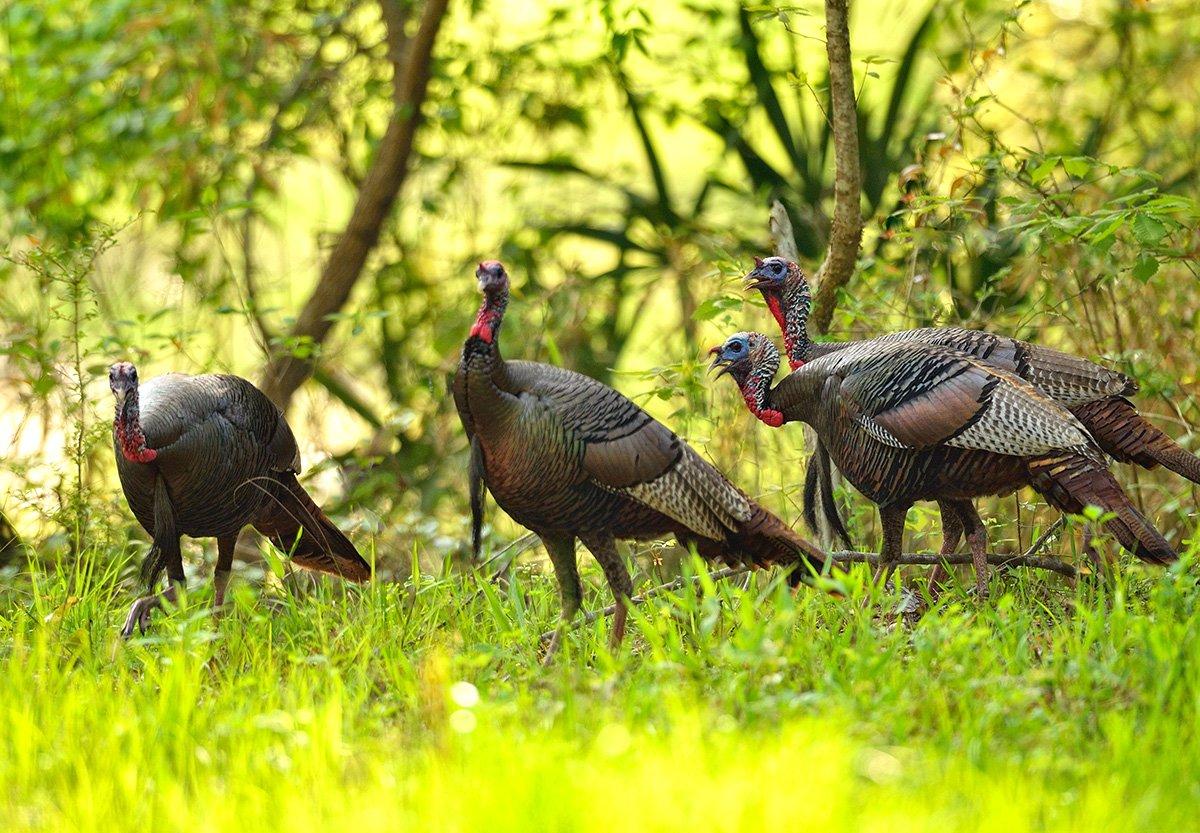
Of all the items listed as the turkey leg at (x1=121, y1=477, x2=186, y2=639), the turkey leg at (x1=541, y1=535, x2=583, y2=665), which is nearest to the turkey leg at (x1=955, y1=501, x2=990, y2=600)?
the turkey leg at (x1=541, y1=535, x2=583, y2=665)

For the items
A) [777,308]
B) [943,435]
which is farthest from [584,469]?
[777,308]

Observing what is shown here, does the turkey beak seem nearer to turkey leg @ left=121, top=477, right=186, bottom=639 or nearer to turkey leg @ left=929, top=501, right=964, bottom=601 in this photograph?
turkey leg @ left=929, top=501, right=964, bottom=601

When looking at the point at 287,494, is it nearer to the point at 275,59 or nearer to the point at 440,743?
the point at 440,743

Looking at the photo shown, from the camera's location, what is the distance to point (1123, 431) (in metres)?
4.89

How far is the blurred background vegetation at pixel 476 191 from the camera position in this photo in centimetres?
674

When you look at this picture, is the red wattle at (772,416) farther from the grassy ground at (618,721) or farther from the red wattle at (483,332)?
the red wattle at (483,332)

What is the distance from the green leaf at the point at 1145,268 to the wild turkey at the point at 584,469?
156 centimetres

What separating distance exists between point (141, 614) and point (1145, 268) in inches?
145

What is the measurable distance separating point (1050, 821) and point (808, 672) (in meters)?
1.06

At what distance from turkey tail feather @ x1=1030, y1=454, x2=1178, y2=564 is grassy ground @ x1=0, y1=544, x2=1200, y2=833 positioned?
0.18 meters

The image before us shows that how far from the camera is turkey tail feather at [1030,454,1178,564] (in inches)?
178

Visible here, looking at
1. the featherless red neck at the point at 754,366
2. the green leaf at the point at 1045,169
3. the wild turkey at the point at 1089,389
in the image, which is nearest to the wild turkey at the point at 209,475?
the featherless red neck at the point at 754,366

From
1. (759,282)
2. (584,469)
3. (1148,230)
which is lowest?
(584,469)

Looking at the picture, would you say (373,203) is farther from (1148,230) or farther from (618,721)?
(618,721)
